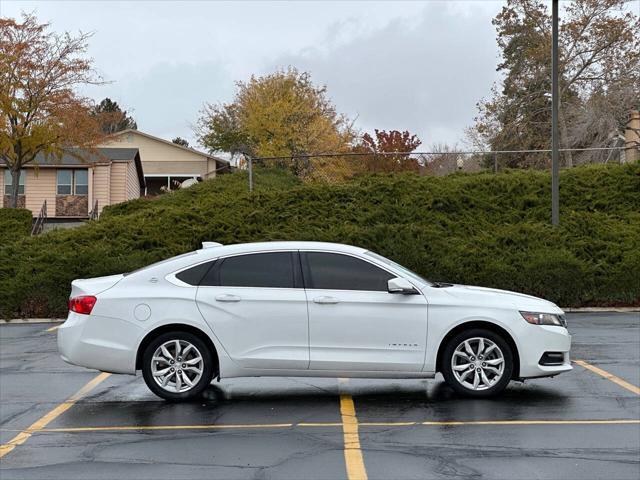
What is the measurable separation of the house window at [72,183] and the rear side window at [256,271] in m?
35.9

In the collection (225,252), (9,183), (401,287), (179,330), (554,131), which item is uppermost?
(9,183)

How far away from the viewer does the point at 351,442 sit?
266 inches

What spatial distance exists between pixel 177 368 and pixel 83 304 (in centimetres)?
117

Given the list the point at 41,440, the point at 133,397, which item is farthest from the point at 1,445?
the point at 133,397

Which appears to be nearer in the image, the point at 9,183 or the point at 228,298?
the point at 228,298

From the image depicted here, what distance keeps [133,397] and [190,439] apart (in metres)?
2.09

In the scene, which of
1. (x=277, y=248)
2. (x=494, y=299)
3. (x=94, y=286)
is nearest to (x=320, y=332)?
(x=277, y=248)

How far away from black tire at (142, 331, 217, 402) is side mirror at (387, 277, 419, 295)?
6.17 ft

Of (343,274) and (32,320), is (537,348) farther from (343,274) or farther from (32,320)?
(32,320)

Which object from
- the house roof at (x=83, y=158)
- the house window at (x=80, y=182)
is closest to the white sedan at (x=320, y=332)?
the house roof at (x=83, y=158)

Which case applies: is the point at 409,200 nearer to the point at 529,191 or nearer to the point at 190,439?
the point at 529,191

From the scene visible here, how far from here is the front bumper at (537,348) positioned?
27.2 feet

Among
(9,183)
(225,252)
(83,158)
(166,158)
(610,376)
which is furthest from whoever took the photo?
(166,158)

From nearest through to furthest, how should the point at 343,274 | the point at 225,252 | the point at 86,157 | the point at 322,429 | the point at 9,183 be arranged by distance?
1. the point at 322,429
2. the point at 343,274
3. the point at 225,252
4. the point at 86,157
5. the point at 9,183
